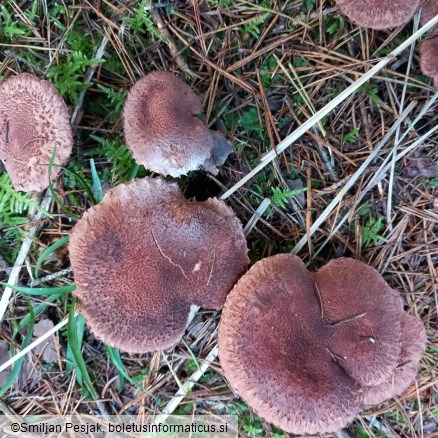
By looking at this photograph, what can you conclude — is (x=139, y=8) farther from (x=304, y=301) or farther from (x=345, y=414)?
(x=345, y=414)

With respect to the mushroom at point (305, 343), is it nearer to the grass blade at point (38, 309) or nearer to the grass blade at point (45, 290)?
the grass blade at point (45, 290)

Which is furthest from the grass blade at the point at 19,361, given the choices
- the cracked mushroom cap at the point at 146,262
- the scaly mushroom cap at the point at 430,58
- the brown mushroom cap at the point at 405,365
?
the scaly mushroom cap at the point at 430,58

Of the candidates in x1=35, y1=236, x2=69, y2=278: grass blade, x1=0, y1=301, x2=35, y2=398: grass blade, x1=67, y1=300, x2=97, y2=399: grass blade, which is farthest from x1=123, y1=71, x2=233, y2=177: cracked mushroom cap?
x1=0, y1=301, x2=35, y2=398: grass blade

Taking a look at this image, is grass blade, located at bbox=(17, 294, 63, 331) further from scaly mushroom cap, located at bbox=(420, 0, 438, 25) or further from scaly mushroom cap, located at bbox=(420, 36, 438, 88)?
scaly mushroom cap, located at bbox=(420, 0, 438, 25)

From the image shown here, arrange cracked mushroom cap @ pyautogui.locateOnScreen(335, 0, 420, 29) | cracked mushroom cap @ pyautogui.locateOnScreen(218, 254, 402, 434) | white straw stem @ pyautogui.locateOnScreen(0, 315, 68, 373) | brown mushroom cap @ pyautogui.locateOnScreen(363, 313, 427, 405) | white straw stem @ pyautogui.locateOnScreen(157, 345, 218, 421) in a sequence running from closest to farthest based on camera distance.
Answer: cracked mushroom cap @ pyautogui.locateOnScreen(218, 254, 402, 434) < cracked mushroom cap @ pyautogui.locateOnScreen(335, 0, 420, 29) < brown mushroom cap @ pyautogui.locateOnScreen(363, 313, 427, 405) < white straw stem @ pyautogui.locateOnScreen(0, 315, 68, 373) < white straw stem @ pyautogui.locateOnScreen(157, 345, 218, 421)

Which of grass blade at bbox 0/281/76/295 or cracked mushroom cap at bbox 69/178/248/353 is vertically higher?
cracked mushroom cap at bbox 69/178/248/353
